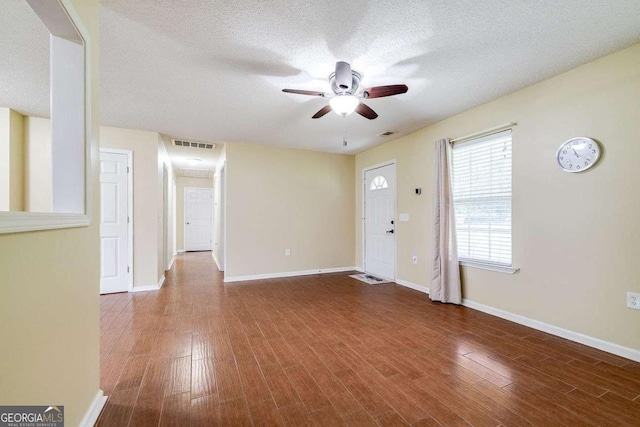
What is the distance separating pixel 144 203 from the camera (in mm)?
4207

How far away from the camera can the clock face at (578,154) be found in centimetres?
234

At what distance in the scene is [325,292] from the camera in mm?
4113

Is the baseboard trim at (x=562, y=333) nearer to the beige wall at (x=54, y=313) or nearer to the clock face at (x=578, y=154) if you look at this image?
the clock face at (x=578, y=154)

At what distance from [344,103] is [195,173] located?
7055 mm

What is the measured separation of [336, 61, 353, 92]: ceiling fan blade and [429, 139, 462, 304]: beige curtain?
2001 millimetres

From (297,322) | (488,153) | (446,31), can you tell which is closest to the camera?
(446,31)

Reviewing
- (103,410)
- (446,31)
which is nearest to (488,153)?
(446,31)

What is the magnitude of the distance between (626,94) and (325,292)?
380 centimetres

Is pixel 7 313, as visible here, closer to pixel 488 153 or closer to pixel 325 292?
pixel 325 292

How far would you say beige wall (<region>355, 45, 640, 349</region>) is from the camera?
2.17 meters

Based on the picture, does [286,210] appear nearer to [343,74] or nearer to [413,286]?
[413,286]

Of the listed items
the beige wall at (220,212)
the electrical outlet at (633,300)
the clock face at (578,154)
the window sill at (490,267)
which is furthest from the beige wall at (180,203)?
the electrical outlet at (633,300)

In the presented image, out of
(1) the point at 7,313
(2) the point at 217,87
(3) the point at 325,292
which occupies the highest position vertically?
(2) the point at 217,87

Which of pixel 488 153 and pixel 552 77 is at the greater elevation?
pixel 552 77
